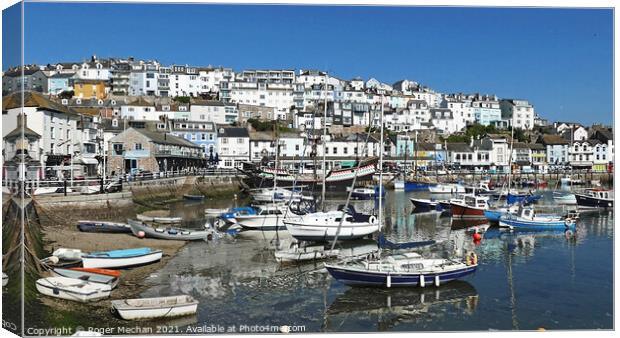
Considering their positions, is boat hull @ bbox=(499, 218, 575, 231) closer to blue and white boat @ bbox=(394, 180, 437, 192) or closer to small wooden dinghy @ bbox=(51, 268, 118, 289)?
small wooden dinghy @ bbox=(51, 268, 118, 289)

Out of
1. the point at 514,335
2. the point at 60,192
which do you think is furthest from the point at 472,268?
the point at 60,192

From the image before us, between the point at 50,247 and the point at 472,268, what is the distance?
8634mm

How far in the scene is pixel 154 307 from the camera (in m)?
9.91

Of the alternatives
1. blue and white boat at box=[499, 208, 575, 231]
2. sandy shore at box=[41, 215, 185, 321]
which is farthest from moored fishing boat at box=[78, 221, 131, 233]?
blue and white boat at box=[499, 208, 575, 231]

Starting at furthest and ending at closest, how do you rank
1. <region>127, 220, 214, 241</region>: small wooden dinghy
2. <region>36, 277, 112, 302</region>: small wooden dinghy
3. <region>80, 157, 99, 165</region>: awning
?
1. <region>80, 157, 99, 165</region>: awning
2. <region>127, 220, 214, 241</region>: small wooden dinghy
3. <region>36, 277, 112, 302</region>: small wooden dinghy

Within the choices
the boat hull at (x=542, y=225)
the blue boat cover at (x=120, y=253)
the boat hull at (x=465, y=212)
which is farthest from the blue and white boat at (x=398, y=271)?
the boat hull at (x=465, y=212)

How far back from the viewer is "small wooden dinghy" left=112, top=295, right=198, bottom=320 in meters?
9.62

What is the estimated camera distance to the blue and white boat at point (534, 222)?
21562 mm

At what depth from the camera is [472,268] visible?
1335 centimetres

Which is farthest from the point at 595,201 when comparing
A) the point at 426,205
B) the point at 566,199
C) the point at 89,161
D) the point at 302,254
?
the point at 89,161

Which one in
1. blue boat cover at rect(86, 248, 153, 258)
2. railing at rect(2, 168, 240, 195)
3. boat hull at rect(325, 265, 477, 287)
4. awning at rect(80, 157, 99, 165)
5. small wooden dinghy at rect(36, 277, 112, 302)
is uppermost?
awning at rect(80, 157, 99, 165)

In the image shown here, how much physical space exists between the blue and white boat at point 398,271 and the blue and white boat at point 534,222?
30.1 ft

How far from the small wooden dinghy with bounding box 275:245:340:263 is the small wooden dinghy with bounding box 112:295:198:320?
493 cm

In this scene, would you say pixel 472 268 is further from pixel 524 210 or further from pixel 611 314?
pixel 524 210
